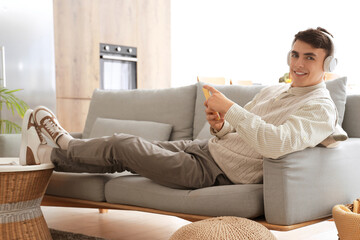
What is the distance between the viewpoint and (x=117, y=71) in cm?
574

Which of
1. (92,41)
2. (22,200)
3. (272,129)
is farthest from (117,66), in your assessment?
(272,129)

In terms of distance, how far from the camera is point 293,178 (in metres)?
1.79

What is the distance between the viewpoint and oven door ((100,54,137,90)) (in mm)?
5535

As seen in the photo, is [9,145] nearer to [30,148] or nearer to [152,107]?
[30,148]

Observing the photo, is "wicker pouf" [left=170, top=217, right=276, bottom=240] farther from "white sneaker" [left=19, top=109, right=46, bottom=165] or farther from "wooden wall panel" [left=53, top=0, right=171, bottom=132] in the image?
"wooden wall panel" [left=53, top=0, right=171, bottom=132]

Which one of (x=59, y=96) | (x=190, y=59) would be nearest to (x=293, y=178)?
(x=59, y=96)

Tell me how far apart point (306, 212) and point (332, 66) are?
63 cm

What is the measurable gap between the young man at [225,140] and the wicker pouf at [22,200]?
0.12 metres

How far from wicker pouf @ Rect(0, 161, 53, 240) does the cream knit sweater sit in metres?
0.86

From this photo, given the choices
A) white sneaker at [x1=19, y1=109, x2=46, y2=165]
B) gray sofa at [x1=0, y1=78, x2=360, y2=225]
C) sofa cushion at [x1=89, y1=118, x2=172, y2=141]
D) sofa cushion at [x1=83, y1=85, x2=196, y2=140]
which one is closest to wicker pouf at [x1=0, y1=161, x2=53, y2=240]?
white sneaker at [x1=19, y1=109, x2=46, y2=165]

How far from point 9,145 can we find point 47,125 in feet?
1.91

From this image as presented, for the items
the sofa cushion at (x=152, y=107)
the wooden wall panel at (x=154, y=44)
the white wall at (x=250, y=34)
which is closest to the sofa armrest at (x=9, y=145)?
the sofa cushion at (x=152, y=107)

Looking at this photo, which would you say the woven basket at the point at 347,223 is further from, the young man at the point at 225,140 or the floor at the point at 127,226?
the floor at the point at 127,226

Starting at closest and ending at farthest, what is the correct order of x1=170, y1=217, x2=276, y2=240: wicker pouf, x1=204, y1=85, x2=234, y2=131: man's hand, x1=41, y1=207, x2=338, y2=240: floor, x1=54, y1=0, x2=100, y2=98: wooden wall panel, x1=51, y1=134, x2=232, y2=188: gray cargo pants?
1. x1=170, y1=217, x2=276, y2=240: wicker pouf
2. x1=204, y1=85, x2=234, y2=131: man's hand
3. x1=51, y1=134, x2=232, y2=188: gray cargo pants
4. x1=41, y1=207, x2=338, y2=240: floor
5. x1=54, y1=0, x2=100, y2=98: wooden wall panel
